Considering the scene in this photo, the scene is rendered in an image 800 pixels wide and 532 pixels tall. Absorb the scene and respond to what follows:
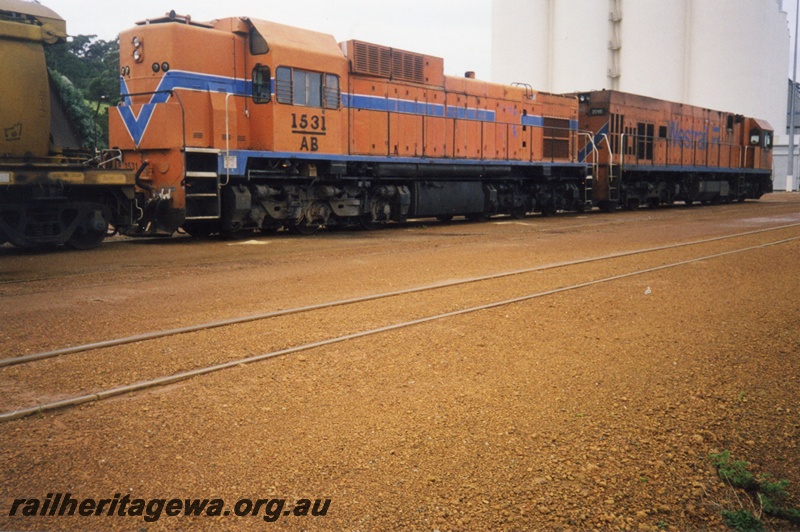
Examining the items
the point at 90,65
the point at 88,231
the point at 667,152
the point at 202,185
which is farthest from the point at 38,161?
the point at 90,65

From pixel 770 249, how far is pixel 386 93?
8900 millimetres

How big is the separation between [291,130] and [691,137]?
20878mm

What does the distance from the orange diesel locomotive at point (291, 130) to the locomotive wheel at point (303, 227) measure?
33mm

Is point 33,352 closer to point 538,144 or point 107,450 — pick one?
point 107,450

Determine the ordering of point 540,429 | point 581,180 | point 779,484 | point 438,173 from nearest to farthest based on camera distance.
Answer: point 779,484
point 540,429
point 438,173
point 581,180

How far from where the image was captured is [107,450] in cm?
366

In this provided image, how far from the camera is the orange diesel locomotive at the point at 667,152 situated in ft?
80.9

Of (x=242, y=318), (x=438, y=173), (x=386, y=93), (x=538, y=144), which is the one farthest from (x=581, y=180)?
(x=242, y=318)

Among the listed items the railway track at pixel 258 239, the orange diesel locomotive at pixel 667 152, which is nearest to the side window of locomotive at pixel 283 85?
the railway track at pixel 258 239

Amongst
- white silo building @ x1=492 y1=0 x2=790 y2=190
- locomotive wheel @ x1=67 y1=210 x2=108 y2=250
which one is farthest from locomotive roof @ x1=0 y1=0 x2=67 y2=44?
white silo building @ x1=492 y1=0 x2=790 y2=190

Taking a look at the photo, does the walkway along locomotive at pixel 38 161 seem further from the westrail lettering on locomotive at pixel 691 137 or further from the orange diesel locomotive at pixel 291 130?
the westrail lettering on locomotive at pixel 691 137

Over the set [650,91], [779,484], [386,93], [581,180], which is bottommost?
[779,484]

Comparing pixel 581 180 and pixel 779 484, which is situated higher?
pixel 581 180

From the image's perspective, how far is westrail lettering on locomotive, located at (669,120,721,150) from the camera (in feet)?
92.9
